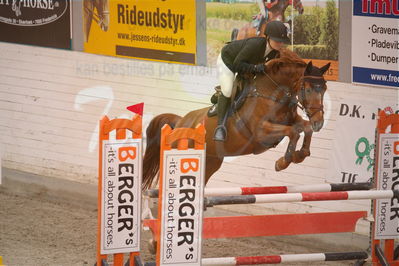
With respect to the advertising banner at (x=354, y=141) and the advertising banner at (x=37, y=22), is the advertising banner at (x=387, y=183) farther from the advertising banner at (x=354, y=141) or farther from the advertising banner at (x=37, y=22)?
the advertising banner at (x=37, y=22)

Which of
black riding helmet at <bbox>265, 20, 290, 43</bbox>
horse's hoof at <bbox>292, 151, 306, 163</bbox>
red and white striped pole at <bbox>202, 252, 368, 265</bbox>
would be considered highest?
black riding helmet at <bbox>265, 20, 290, 43</bbox>

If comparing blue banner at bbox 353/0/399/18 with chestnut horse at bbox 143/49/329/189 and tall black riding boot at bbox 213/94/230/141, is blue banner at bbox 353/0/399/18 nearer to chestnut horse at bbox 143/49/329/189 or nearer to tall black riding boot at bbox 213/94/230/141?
chestnut horse at bbox 143/49/329/189

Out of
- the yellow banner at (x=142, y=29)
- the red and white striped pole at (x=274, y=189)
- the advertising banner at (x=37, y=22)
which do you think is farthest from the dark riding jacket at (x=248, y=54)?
the advertising banner at (x=37, y=22)

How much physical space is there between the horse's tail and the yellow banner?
3.24ft

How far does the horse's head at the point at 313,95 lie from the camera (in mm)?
4457

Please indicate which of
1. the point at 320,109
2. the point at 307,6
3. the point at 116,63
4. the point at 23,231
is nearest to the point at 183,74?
the point at 116,63

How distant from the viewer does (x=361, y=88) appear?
557 centimetres

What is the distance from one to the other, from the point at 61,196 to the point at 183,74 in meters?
1.87

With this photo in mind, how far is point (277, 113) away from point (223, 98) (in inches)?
13.8

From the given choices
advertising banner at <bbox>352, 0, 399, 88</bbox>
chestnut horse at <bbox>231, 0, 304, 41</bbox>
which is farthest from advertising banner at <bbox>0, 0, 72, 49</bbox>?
advertising banner at <bbox>352, 0, 399, 88</bbox>

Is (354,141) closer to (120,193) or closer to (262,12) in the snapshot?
(262,12)

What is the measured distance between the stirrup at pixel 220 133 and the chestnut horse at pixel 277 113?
3 centimetres

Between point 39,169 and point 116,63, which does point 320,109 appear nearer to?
point 116,63

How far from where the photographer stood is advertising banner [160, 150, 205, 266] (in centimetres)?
424
